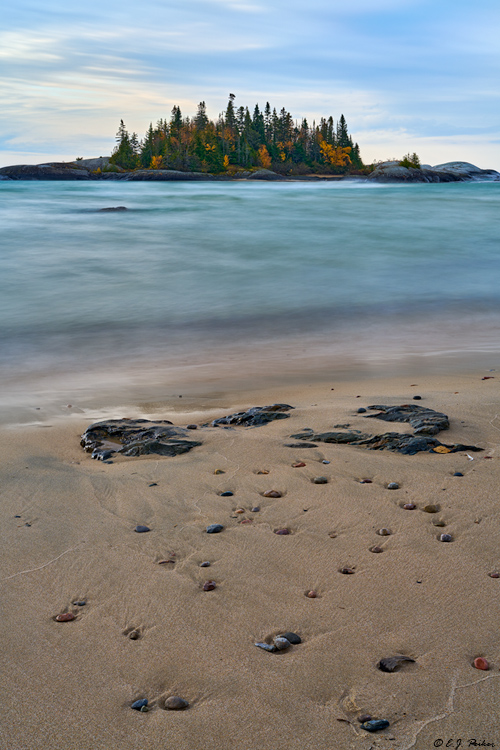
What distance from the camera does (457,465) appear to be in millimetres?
3488

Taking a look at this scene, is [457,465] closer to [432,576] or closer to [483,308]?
[432,576]

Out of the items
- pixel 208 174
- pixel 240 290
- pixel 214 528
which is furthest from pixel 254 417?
pixel 208 174

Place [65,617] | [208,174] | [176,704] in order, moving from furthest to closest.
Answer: [208,174], [65,617], [176,704]

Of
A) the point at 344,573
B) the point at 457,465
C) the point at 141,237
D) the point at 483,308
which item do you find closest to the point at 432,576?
the point at 344,573

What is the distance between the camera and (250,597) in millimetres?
2377

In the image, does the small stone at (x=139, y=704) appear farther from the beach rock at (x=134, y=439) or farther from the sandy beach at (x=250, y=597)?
the beach rock at (x=134, y=439)

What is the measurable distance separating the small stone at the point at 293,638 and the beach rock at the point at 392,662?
11.8 inches

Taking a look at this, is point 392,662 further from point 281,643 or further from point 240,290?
point 240,290

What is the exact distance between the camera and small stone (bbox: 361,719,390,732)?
5.63ft

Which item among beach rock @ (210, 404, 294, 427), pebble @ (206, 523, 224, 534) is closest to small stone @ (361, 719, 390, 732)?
pebble @ (206, 523, 224, 534)

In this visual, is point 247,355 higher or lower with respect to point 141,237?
lower

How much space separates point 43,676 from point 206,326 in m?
7.72

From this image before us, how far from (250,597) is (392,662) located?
0.64 m

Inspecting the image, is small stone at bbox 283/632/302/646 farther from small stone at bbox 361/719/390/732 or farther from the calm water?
the calm water
